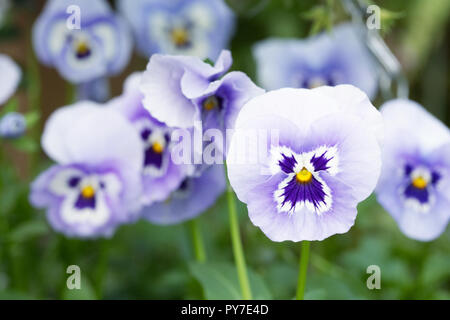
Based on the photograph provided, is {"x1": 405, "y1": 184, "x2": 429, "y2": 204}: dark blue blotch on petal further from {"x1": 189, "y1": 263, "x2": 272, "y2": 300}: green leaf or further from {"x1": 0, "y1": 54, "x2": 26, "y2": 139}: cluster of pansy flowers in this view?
{"x1": 0, "y1": 54, "x2": 26, "y2": 139}: cluster of pansy flowers

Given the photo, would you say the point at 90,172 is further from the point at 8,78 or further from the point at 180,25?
the point at 180,25

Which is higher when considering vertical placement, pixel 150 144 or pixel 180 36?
pixel 180 36

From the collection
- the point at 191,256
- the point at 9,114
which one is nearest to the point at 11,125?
the point at 9,114

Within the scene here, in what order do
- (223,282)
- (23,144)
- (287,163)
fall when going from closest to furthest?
(287,163) < (223,282) < (23,144)

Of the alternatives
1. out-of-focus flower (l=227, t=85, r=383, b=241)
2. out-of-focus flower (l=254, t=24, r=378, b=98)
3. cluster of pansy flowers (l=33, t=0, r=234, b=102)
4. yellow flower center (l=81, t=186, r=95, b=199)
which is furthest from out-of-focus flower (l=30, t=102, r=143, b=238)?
out-of-focus flower (l=254, t=24, r=378, b=98)

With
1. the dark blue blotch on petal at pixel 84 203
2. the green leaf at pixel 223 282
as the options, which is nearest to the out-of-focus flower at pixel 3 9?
the dark blue blotch on petal at pixel 84 203

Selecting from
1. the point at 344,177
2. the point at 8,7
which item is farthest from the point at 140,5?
the point at 344,177
